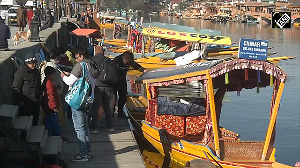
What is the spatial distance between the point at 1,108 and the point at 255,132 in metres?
11.5

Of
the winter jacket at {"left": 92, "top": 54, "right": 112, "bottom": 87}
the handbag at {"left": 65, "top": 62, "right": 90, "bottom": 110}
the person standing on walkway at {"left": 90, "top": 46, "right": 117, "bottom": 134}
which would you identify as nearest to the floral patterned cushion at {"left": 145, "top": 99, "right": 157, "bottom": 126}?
the person standing on walkway at {"left": 90, "top": 46, "right": 117, "bottom": 134}

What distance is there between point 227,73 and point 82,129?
3.33m

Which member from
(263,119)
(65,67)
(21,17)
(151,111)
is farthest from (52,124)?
(21,17)

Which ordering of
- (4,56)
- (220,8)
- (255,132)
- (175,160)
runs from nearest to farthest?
(4,56) → (175,160) → (255,132) → (220,8)

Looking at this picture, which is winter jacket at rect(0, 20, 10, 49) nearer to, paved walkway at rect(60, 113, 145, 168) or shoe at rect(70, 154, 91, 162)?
paved walkway at rect(60, 113, 145, 168)

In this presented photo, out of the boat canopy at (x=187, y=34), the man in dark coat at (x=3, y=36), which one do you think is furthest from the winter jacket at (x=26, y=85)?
the boat canopy at (x=187, y=34)

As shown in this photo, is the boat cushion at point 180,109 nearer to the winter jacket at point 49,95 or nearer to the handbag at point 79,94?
the winter jacket at point 49,95

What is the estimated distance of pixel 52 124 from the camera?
10.1 m

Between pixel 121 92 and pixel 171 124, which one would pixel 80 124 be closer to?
pixel 121 92

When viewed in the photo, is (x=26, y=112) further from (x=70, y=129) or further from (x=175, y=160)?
(x=175, y=160)

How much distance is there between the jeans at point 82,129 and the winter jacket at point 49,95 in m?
0.68

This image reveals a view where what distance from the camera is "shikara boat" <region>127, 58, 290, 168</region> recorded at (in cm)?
1112

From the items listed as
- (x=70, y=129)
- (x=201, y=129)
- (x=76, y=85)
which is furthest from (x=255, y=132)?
(x=76, y=85)

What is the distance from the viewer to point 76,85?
9.12 m
